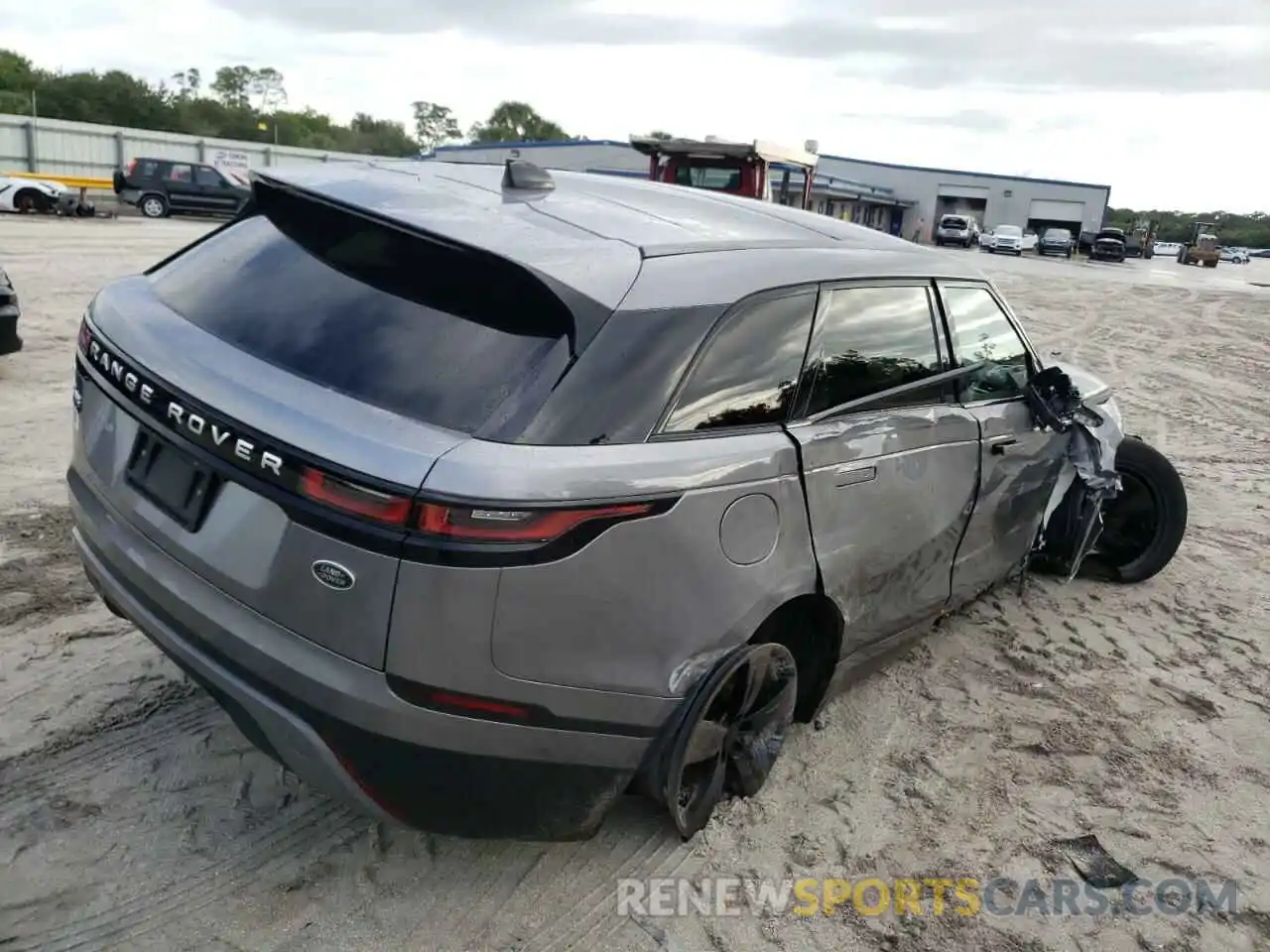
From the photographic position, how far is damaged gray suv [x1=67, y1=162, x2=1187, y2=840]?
2.10 metres

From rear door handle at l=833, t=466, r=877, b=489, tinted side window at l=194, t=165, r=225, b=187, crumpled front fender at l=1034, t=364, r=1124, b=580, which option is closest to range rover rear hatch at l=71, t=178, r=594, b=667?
rear door handle at l=833, t=466, r=877, b=489

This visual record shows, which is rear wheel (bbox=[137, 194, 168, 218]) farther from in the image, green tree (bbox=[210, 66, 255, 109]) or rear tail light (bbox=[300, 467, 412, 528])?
green tree (bbox=[210, 66, 255, 109])

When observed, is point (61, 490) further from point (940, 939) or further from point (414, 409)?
point (940, 939)

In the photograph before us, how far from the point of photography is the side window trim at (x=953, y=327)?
11.7 ft

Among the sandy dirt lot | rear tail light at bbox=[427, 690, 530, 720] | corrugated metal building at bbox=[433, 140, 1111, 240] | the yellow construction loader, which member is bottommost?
the sandy dirt lot

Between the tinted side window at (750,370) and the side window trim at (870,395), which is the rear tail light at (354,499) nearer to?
the tinted side window at (750,370)

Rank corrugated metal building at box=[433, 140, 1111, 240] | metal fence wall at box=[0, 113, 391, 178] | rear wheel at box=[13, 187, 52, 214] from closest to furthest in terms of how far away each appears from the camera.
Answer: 1. rear wheel at box=[13, 187, 52, 214]
2. metal fence wall at box=[0, 113, 391, 178]
3. corrugated metal building at box=[433, 140, 1111, 240]

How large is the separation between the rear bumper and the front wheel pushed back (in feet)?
0.51

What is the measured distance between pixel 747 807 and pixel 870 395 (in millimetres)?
1338

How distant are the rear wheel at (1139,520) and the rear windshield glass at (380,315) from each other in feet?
12.5

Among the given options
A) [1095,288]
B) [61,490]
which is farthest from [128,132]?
[61,490]

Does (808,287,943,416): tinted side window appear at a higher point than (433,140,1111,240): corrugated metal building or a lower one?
lower

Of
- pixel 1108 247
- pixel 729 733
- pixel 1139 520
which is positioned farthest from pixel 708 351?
pixel 1108 247

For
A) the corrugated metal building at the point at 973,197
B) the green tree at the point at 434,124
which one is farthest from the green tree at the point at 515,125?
the corrugated metal building at the point at 973,197
